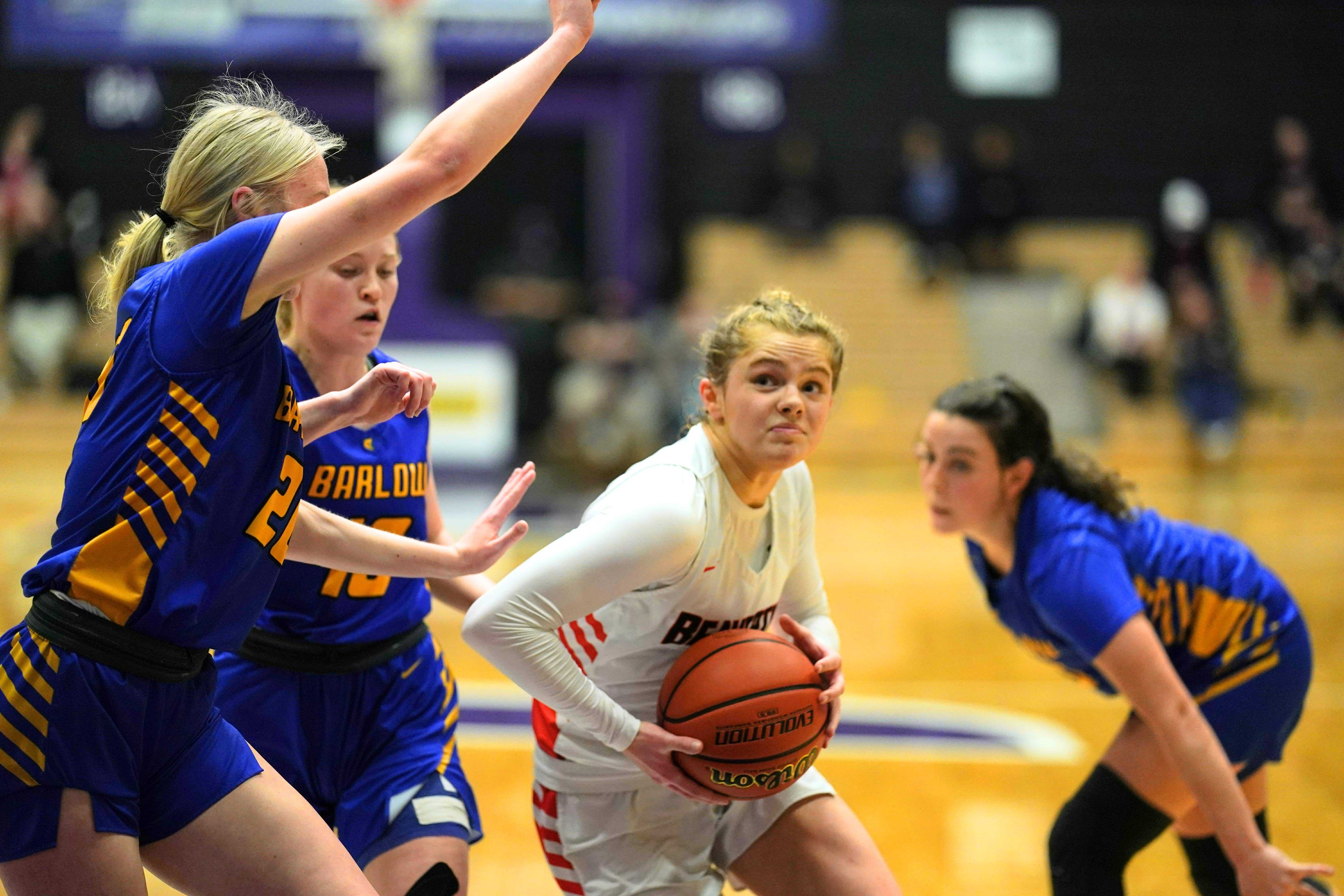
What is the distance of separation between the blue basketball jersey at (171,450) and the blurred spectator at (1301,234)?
16.0m

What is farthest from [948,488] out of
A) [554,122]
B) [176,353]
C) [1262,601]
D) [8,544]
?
[554,122]

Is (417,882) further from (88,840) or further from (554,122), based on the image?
(554,122)

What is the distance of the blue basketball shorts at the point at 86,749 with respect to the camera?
1930 mm

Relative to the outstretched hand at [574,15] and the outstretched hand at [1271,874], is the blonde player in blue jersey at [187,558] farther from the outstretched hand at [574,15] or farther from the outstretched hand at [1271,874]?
the outstretched hand at [1271,874]

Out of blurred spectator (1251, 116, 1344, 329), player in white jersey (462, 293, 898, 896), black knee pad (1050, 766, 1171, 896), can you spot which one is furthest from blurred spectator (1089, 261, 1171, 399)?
player in white jersey (462, 293, 898, 896)

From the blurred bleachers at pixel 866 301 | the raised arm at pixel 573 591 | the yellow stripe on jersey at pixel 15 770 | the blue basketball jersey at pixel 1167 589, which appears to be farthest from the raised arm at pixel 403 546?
the blurred bleachers at pixel 866 301

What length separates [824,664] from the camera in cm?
260

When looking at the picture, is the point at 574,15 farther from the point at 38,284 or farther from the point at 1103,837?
the point at 38,284

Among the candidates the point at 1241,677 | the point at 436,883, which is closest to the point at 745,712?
the point at 436,883

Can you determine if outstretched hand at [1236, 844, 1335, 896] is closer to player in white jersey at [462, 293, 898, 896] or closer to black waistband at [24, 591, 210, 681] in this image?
player in white jersey at [462, 293, 898, 896]

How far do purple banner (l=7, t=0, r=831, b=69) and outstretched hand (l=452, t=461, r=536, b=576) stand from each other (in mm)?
11390

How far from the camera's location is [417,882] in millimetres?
2609

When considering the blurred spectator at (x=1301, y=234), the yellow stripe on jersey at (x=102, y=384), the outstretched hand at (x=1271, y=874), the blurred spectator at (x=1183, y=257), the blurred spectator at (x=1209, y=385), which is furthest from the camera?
the blurred spectator at (x=1301, y=234)

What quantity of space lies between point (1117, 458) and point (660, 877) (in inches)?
467
